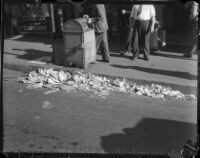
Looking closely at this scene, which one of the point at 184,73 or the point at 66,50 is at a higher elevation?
the point at 66,50

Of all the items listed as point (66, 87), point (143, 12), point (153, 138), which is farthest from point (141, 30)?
point (153, 138)

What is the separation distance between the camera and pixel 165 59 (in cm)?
275

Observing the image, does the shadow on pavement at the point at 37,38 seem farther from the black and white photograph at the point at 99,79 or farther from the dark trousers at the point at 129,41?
the dark trousers at the point at 129,41

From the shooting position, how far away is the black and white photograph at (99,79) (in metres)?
2.61

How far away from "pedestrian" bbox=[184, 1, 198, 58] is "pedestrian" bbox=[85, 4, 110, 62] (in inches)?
23.4

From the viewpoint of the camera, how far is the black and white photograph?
261 centimetres

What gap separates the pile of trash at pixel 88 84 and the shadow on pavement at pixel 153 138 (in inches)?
10.1

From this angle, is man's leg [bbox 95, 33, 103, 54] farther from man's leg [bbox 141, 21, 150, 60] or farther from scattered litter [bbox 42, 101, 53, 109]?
scattered litter [bbox 42, 101, 53, 109]

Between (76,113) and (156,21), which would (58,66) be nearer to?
(76,113)

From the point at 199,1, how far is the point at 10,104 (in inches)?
62.9

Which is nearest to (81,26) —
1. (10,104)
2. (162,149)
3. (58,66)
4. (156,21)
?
(58,66)

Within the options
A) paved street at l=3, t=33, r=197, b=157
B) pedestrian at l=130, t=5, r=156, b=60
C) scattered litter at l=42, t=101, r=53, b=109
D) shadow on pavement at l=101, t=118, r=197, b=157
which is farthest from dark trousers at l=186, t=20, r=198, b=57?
scattered litter at l=42, t=101, r=53, b=109

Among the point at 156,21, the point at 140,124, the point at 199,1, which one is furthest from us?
the point at 140,124

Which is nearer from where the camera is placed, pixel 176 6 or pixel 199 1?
pixel 199 1
